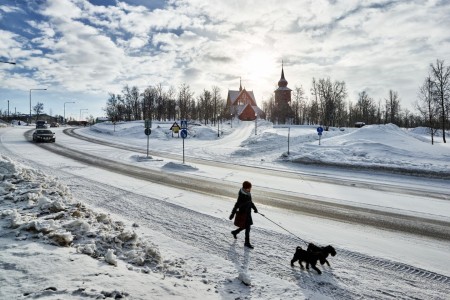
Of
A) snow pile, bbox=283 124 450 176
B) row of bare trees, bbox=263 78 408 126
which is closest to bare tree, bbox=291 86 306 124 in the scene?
row of bare trees, bbox=263 78 408 126

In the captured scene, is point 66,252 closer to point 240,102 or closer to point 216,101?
point 216,101

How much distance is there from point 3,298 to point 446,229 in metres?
10.8

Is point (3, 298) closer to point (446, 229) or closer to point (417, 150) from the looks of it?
point (446, 229)

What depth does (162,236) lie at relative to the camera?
7.96 m

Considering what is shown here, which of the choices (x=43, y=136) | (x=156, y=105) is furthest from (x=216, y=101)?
(x=43, y=136)

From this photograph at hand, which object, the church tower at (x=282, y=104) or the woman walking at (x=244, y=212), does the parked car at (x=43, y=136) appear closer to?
the woman walking at (x=244, y=212)

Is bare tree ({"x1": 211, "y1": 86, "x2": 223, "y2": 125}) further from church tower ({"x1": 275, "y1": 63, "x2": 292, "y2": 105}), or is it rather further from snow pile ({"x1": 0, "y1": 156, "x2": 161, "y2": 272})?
snow pile ({"x1": 0, "y1": 156, "x2": 161, "y2": 272})

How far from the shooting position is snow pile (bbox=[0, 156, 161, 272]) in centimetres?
607

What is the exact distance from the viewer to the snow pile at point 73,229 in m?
6.07

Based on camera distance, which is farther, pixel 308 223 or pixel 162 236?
pixel 308 223

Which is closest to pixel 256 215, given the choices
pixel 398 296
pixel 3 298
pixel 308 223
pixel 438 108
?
Result: pixel 308 223

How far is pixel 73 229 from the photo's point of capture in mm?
6793

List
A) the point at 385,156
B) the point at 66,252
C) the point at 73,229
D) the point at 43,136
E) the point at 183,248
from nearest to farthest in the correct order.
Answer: the point at 66,252, the point at 73,229, the point at 183,248, the point at 385,156, the point at 43,136

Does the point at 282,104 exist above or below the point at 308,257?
above
